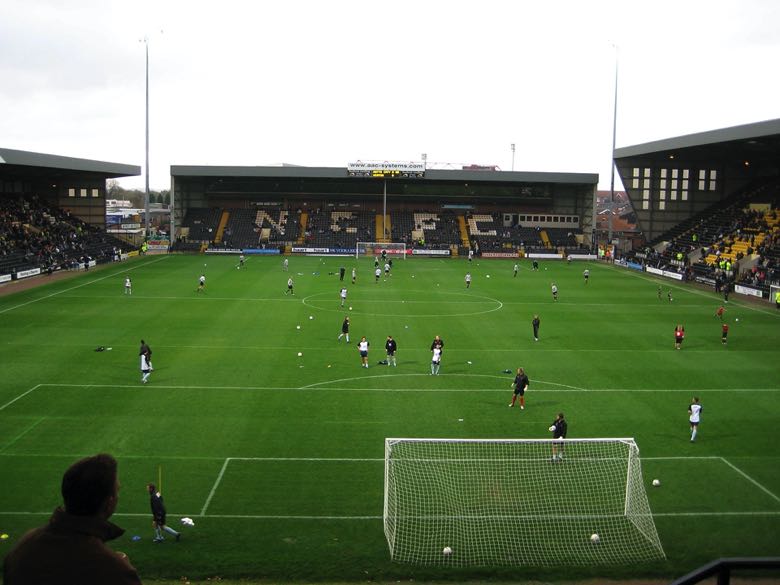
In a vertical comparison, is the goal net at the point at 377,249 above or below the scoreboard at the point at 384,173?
below

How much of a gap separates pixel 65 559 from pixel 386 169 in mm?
84460

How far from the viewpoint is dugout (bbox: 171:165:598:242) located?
9456 cm

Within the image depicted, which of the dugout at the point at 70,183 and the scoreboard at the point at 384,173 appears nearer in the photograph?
the dugout at the point at 70,183

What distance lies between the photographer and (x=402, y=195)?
322 feet

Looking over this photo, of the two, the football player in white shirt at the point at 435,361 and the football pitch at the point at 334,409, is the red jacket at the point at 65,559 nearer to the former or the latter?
the football pitch at the point at 334,409

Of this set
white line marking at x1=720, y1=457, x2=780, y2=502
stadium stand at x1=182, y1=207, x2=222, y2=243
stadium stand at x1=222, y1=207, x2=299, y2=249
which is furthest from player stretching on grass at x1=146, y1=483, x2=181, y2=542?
stadium stand at x1=182, y1=207, x2=222, y2=243

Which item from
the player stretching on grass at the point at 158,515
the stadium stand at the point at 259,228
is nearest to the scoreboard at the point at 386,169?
the stadium stand at the point at 259,228

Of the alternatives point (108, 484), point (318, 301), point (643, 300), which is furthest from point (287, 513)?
point (643, 300)

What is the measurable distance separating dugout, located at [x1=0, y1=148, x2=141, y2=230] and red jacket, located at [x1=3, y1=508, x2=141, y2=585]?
6851 centimetres

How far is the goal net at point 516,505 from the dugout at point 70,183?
58763 millimetres

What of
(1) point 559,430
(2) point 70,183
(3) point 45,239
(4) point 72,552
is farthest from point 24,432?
(2) point 70,183

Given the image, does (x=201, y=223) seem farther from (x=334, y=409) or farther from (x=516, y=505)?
(x=516, y=505)

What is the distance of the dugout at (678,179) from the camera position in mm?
75125

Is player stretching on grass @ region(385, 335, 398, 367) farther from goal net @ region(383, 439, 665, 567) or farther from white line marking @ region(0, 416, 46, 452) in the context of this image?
white line marking @ region(0, 416, 46, 452)
